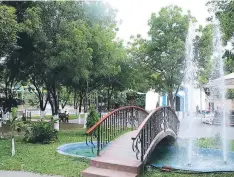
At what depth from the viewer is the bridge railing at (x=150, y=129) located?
6.92 metres

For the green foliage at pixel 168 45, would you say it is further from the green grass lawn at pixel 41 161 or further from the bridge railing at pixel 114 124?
the green grass lawn at pixel 41 161

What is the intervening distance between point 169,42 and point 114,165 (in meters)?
10.9

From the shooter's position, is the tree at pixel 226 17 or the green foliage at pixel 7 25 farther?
the green foliage at pixel 7 25

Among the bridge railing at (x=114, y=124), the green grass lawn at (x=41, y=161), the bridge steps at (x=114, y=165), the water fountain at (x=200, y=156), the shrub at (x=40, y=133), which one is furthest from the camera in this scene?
the shrub at (x=40, y=133)

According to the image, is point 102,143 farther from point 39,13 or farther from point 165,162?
point 39,13

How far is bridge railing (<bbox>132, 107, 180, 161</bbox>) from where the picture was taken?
6.92m

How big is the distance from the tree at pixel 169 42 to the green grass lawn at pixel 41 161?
924cm

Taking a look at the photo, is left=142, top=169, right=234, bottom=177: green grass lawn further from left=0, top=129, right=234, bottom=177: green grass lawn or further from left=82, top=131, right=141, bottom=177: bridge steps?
left=82, top=131, right=141, bottom=177: bridge steps

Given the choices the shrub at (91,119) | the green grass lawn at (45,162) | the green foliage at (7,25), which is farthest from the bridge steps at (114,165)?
the green foliage at (7,25)

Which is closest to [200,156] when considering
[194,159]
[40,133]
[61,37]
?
[194,159]

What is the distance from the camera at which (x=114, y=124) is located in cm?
988

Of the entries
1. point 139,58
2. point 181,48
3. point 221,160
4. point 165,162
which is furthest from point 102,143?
point 139,58

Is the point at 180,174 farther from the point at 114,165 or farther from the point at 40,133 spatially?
the point at 40,133

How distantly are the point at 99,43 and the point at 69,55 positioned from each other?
6.18 ft
